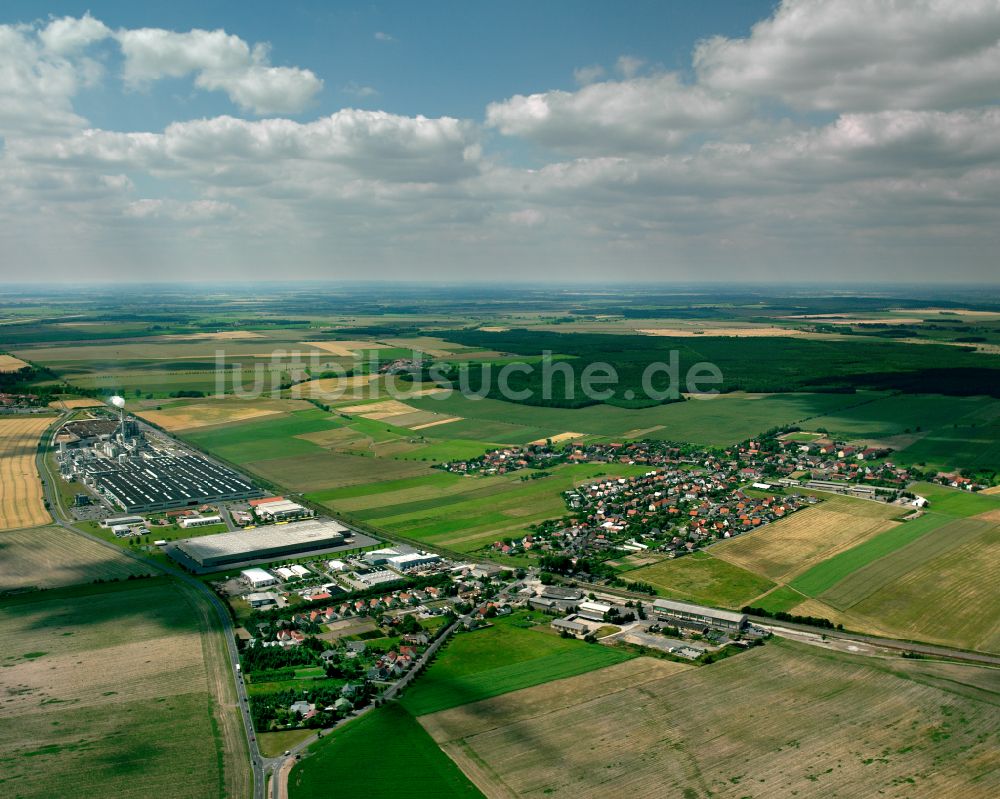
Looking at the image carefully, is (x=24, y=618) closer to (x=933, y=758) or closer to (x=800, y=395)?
(x=933, y=758)

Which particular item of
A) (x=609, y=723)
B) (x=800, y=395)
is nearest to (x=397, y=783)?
(x=609, y=723)

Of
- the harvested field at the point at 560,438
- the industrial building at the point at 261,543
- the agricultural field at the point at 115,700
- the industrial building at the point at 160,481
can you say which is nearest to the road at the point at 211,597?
the agricultural field at the point at 115,700

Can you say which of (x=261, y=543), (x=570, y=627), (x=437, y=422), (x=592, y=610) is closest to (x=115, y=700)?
(x=570, y=627)

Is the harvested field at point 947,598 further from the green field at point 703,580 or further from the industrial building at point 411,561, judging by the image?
the industrial building at point 411,561

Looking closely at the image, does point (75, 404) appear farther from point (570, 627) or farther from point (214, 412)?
point (570, 627)

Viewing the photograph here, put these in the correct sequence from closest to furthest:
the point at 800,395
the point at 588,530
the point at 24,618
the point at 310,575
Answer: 1. the point at 24,618
2. the point at 310,575
3. the point at 588,530
4. the point at 800,395

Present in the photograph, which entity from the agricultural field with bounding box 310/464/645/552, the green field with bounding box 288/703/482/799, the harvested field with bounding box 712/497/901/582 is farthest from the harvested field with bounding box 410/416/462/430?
the green field with bounding box 288/703/482/799

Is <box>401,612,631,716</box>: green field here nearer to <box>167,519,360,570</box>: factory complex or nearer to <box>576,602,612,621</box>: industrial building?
<box>576,602,612,621</box>: industrial building
